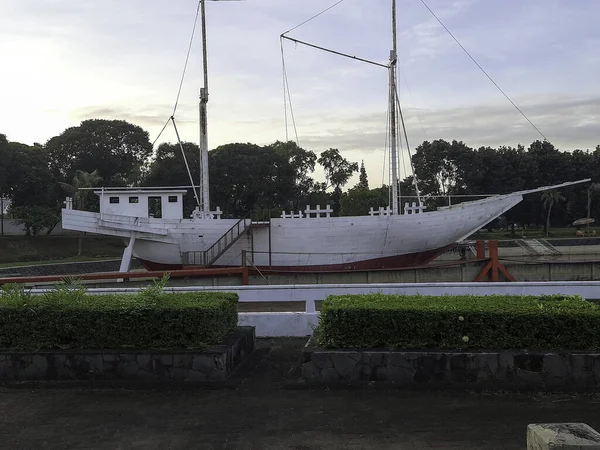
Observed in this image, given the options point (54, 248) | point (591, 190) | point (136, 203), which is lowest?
point (54, 248)

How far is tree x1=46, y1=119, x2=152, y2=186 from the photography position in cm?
5950

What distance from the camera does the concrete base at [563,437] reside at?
3.13 m

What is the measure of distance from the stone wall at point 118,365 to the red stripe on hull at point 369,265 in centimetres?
1553

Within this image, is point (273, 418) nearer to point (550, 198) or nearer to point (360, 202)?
point (360, 202)

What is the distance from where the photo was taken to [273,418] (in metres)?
5.50

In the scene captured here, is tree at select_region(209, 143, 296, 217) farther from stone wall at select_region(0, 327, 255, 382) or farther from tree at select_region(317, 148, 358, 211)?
stone wall at select_region(0, 327, 255, 382)

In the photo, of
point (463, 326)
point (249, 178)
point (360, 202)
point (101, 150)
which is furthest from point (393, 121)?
point (101, 150)

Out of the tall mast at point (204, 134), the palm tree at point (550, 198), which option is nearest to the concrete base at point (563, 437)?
the tall mast at point (204, 134)

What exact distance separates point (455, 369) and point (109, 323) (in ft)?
14.7

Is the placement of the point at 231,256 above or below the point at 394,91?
below

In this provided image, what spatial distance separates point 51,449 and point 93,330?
2163 millimetres

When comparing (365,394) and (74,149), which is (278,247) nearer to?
(365,394)

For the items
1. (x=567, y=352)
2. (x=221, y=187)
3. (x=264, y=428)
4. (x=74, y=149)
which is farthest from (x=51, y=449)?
(x=74, y=149)

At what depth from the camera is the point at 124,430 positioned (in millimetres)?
5211
